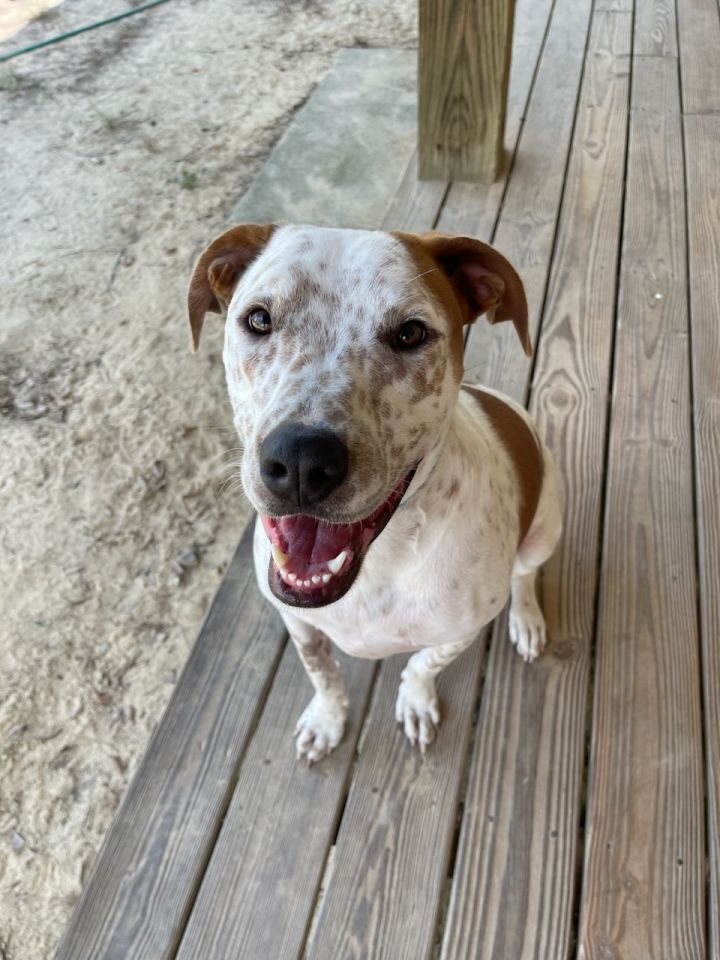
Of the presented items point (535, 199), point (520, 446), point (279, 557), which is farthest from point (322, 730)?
point (535, 199)

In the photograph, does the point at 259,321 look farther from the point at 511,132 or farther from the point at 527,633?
the point at 511,132

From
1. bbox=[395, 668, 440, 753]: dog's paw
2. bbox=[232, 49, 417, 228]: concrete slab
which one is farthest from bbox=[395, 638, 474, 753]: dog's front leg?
bbox=[232, 49, 417, 228]: concrete slab

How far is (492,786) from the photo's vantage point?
221cm

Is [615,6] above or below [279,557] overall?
above

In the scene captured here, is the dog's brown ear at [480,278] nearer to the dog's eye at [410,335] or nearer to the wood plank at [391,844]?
the dog's eye at [410,335]

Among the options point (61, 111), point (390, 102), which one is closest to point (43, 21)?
point (61, 111)

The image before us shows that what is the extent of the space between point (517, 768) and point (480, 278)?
1.54 metres

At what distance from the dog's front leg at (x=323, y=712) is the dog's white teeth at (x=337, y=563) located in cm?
66

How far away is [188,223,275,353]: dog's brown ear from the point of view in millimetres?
1744

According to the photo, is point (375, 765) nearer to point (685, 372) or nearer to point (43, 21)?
point (685, 372)

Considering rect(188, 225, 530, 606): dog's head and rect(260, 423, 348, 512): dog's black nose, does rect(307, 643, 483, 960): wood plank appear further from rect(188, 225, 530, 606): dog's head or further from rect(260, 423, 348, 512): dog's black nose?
rect(260, 423, 348, 512): dog's black nose

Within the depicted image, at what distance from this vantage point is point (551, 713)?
234 centimetres

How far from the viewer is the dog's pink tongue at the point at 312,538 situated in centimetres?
156

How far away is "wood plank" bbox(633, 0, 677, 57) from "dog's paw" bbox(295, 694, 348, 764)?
5343mm
